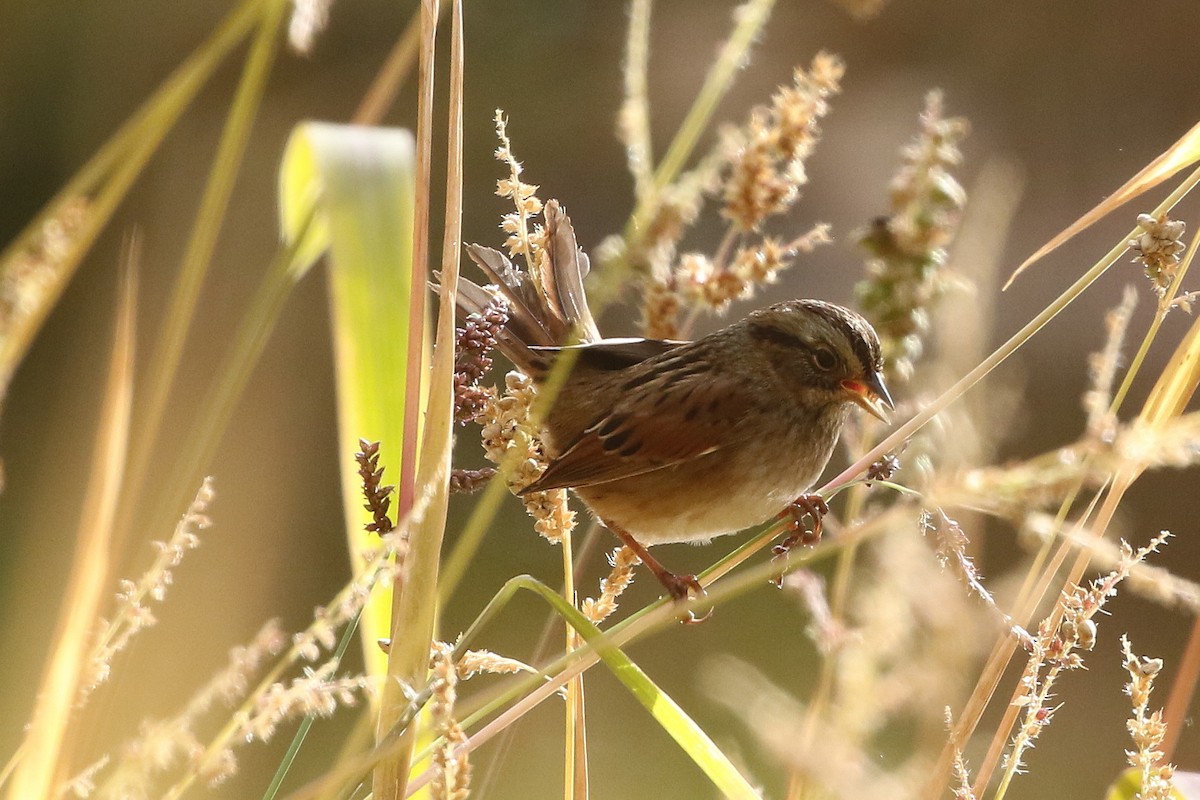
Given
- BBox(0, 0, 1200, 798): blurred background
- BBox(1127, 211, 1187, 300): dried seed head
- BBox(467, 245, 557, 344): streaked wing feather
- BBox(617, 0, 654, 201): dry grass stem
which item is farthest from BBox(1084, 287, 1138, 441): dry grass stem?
BBox(0, 0, 1200, 798): blurred background

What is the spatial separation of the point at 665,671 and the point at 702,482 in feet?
5.36

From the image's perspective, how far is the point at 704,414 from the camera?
4.35 ft

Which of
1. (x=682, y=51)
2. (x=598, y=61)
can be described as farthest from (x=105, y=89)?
(x=682, y=51)

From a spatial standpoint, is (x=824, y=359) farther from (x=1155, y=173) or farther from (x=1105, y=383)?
(x=1105, y=383)

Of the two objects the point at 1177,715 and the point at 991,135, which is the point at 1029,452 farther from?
the point at 1177,715

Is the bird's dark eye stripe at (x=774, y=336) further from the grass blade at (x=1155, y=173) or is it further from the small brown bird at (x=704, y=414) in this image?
the grass blade at (x=1155, y=173)

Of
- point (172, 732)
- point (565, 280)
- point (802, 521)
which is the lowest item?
point (172, 732)

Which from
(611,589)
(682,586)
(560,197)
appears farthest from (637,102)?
(560,197)

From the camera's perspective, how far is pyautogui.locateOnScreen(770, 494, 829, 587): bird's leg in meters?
1.10

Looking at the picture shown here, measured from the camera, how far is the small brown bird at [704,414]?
1264mm

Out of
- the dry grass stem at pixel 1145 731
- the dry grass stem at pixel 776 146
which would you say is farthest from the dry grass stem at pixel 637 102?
the dry grass stem at pixel 1145 731

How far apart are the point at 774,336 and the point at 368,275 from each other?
2.21 feet

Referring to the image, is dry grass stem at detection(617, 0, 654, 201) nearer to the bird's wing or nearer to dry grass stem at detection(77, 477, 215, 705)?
dry grass stem at detection(77, 477, 215, 705)

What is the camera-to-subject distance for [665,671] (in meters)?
2.84
